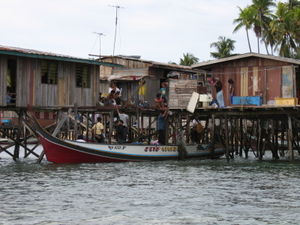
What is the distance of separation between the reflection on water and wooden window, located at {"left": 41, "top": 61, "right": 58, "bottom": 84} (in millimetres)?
4637

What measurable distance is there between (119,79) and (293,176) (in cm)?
1642

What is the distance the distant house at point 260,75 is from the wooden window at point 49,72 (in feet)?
27.7

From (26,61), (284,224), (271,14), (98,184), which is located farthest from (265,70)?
(271,14)

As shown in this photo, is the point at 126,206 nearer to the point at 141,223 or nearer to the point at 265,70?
the point at 141,223

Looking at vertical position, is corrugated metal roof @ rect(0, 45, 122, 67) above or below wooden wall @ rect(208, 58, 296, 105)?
above

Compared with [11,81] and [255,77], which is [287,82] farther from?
[11,81]

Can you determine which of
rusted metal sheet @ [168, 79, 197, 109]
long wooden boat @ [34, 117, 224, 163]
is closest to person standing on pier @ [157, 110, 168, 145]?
rusted metal sheet @ [168, 79, 197, 109]

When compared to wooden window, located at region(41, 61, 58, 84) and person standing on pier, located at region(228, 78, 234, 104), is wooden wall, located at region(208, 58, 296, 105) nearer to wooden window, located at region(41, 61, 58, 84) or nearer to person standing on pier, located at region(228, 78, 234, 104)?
person standing on pier, located at region(228, 78, 234, 104)

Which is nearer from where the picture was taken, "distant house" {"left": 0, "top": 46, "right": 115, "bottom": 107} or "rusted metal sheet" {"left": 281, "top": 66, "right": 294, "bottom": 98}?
"distant house" {"left": 0, "top": 46, "right": 115, "bottom": 107}

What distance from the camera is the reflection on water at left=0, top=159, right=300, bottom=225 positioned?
13445 mm

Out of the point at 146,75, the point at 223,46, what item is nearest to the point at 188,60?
the point at 223,46

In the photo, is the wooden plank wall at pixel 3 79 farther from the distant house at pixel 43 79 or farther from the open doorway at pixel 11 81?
the open doorway at pixel 11 81

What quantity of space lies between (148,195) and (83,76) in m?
13.8

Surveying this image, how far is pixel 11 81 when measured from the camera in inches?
1073
